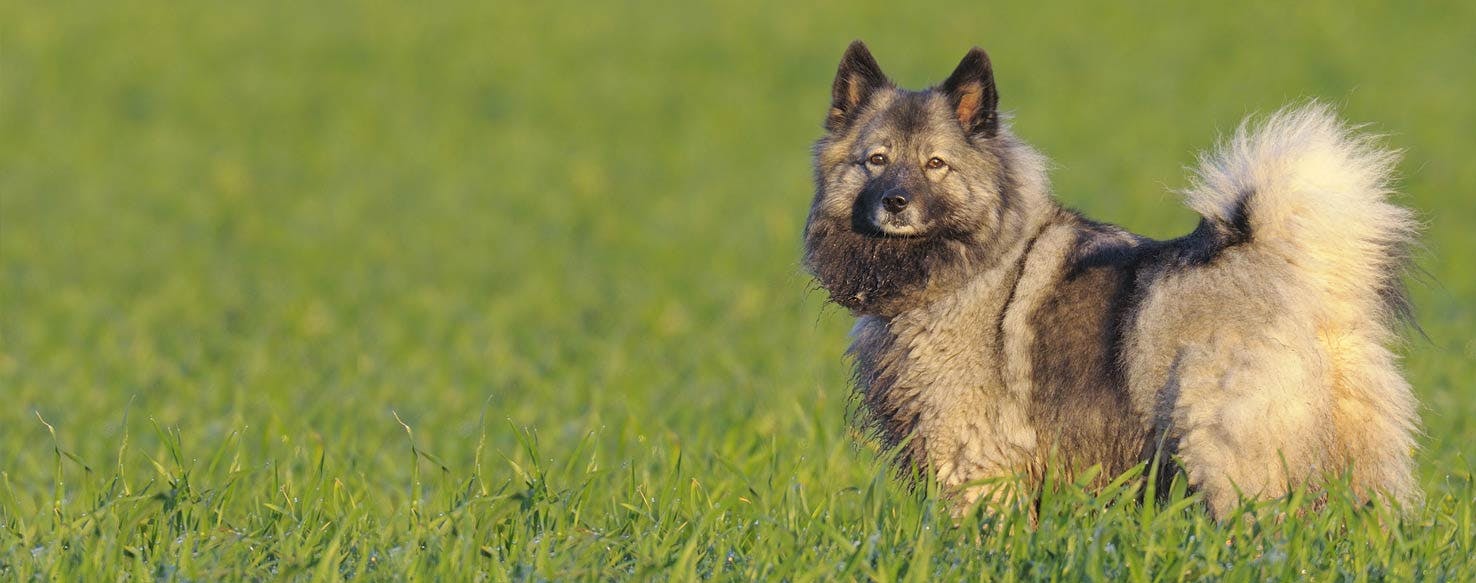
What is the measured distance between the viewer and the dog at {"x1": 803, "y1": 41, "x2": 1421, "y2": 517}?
14.8 feet

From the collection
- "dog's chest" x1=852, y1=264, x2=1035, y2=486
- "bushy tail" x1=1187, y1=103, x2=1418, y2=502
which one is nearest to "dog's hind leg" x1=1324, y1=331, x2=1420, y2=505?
"bushy tail" x1=1187, y1=103, x2=1418, y2=502

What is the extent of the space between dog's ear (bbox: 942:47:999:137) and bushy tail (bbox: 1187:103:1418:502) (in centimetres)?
100

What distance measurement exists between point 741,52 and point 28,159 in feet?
39.2

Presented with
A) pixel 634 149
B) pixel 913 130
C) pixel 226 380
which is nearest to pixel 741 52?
pixel 634 149

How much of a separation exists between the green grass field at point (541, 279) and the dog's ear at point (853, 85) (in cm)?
64

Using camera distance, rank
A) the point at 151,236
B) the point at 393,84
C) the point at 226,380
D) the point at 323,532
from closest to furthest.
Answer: the point at 323,532, the point at 226,380, the point at 151,236, the point at 393,84

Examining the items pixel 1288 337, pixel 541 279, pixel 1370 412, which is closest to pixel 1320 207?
pixel 1288 337

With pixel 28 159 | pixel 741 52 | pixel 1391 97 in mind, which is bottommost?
pixel 28 159

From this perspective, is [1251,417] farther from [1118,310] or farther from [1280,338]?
[1118,310]

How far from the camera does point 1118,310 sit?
4805mm

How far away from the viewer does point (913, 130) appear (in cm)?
548

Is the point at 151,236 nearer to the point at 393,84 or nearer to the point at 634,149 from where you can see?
the point at 634,149

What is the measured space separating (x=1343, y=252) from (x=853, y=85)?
75.6 inches

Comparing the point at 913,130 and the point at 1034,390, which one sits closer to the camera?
the point at 1034,390
